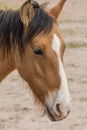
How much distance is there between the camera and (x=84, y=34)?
48.9 feet

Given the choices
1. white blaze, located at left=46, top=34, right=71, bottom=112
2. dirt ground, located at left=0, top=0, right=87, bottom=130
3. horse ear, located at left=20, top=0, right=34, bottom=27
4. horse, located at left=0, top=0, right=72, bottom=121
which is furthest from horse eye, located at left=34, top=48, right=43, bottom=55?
dirt ground, located at left=0, top=0, right=87, bottom=130

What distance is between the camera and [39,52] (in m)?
4.00

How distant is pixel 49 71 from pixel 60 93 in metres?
0.22

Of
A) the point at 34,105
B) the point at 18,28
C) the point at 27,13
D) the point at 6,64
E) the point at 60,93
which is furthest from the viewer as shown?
the point at 34,105

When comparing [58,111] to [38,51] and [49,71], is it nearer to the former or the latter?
[49,71]

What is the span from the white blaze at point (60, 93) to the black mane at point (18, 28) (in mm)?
172

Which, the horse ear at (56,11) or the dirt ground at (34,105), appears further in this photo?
the dirt ground at (34,105)

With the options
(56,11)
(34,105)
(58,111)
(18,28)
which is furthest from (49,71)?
(34,105)

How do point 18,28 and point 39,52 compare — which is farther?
point 18,28

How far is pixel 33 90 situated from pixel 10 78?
15.6ft

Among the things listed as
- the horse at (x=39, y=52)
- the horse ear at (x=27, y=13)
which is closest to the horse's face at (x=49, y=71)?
the horse at (x=39, y=52)

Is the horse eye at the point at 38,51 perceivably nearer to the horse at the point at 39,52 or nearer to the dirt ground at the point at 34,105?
the horse at the point at 39,52

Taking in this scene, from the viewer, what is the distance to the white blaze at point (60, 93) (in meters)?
3.88

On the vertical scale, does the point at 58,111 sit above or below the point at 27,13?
below
